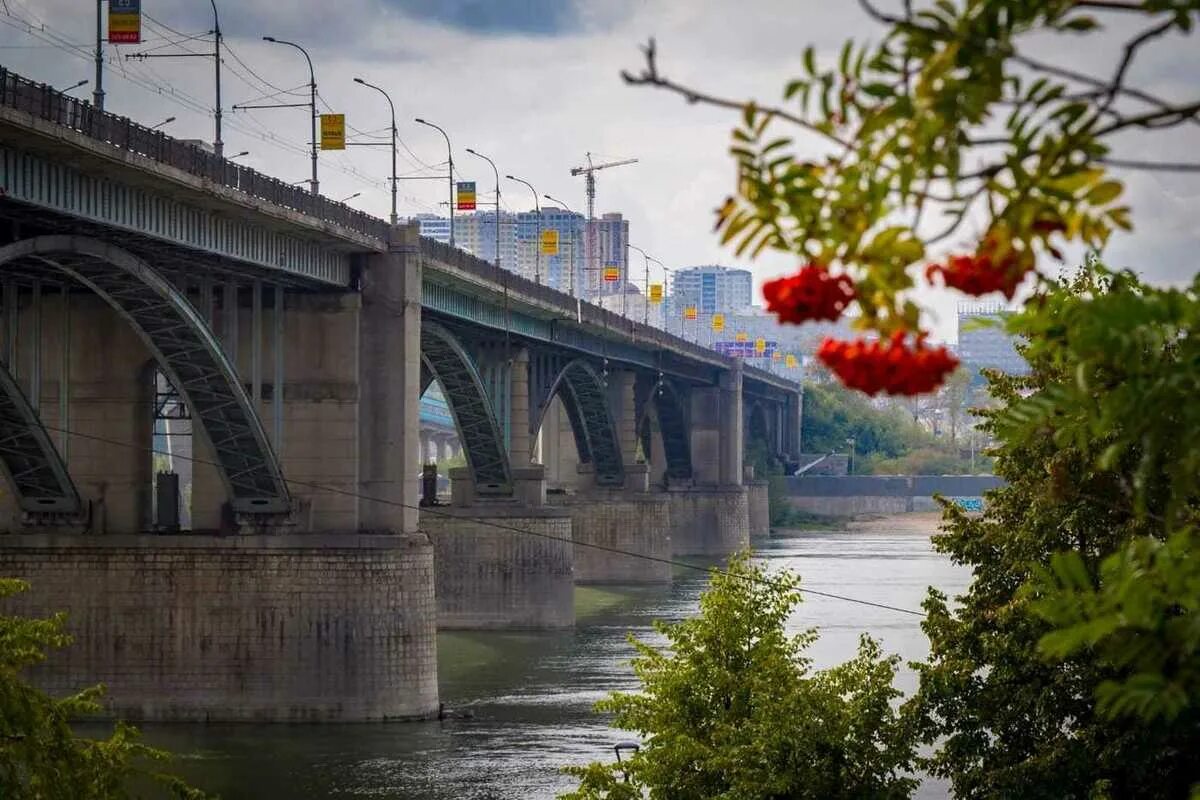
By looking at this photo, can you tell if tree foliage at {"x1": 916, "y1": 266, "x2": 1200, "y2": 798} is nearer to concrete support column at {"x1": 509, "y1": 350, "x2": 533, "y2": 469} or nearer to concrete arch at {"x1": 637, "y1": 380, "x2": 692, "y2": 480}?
concrete support column at {"x1": 509, "y1": 350, "x2": 533, "y2": 469}

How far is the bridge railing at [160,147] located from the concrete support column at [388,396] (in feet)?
4.98

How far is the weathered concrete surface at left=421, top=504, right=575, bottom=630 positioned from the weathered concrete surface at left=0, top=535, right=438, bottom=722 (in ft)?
78.6

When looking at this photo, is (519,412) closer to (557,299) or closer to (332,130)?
(557,299)

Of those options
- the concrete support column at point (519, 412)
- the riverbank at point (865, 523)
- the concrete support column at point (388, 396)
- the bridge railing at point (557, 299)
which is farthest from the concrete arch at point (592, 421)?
the riverbank at point (865, 523)

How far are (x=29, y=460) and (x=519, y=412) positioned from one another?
29977 mm

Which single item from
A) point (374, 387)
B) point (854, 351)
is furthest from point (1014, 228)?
point (374, 387)

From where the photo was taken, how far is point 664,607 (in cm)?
8400

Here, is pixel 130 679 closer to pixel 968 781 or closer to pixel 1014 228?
pixel 968 781

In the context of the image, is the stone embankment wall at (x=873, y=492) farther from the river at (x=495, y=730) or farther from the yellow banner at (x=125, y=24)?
the yellow banner at (x=125, y=24)

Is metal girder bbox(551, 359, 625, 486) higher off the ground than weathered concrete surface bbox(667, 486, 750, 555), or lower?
higher

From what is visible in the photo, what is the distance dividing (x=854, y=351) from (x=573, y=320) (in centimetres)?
7476

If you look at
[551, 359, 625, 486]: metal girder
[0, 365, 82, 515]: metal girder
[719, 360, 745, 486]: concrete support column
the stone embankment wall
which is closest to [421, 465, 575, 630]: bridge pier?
[551, 359, 625, 486]: metal girder

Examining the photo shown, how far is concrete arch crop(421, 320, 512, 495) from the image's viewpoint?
64.9m

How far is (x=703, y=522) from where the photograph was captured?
117 m
